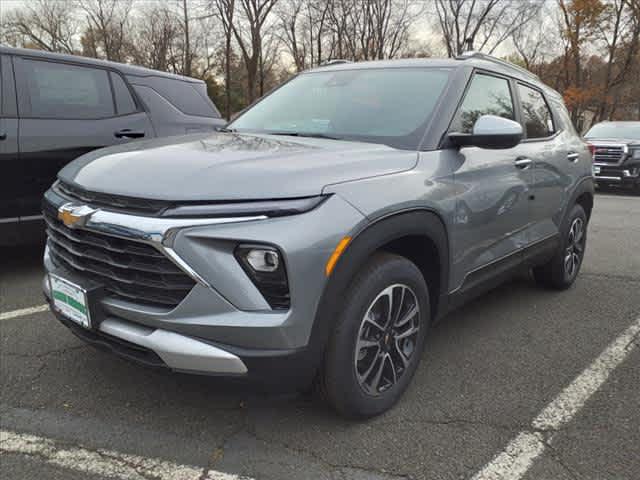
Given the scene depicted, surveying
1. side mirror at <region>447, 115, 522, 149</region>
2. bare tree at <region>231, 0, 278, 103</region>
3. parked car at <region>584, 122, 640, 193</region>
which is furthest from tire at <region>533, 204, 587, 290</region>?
bare tree at <region>231, 0, 278, 103</region>

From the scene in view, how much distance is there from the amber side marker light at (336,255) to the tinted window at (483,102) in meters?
1.15

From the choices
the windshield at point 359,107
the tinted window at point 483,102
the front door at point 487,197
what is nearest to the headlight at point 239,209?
the windshield at point 359,107

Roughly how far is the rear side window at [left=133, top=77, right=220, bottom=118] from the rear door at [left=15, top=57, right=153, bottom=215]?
1.23 ft

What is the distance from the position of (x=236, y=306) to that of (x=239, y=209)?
1.13ft

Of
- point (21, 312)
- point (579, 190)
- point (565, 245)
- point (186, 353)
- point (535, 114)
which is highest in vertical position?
point (535, 114)

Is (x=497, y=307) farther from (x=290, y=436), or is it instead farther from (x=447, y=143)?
(x=290, y=436)

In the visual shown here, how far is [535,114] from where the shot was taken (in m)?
3.85

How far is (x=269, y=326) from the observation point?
1.90m

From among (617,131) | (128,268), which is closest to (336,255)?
(128,268)

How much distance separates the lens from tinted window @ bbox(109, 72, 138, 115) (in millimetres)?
4922

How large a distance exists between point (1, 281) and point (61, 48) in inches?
1580

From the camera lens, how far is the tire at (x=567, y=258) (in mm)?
4160

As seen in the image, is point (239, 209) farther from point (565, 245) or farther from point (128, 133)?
point (128, 133)

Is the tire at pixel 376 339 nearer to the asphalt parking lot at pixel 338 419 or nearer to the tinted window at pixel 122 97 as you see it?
the asphalt parking lot at pixel 338 419
